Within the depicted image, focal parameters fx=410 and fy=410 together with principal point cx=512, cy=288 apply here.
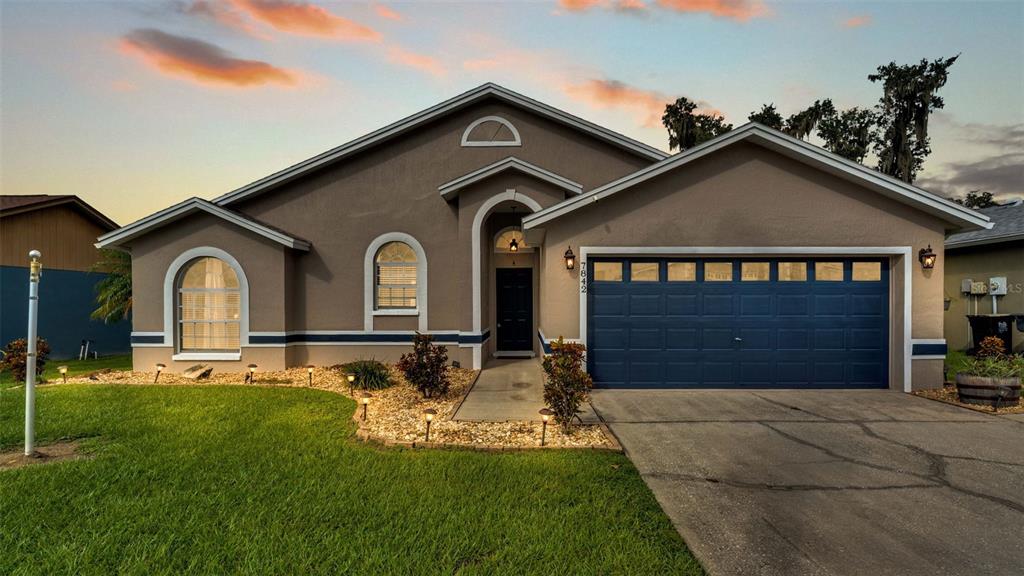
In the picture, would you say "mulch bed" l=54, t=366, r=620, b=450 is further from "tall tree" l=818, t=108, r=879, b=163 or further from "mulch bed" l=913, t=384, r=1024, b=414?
"tall tree" l=818, t=108, r=879, b=163

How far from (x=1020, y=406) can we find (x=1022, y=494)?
4.45m

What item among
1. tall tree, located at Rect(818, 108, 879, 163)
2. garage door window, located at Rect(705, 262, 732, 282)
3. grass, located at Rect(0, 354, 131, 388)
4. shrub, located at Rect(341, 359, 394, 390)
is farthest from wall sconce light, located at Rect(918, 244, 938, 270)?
tall tree, located at Rect(818, 108, 879, 163)

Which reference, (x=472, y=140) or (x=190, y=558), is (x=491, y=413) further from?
(x=472, y=140)

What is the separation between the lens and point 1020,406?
6.79 m

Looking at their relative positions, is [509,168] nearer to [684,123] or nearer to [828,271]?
[828,271]

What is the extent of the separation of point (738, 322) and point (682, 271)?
1497 mm

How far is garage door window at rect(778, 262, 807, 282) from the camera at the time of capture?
8.15 m

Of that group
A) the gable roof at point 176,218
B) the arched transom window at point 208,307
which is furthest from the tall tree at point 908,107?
the arched transom window at point 208,307

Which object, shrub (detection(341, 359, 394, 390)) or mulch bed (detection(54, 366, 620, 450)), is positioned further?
shrub (detection(341, 359, 394, 390))

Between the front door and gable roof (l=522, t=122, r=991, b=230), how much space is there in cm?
443

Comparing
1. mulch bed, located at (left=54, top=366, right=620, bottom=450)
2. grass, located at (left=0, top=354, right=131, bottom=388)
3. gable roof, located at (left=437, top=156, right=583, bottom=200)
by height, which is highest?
gable roof, located at (left=437, top=156, right=583, bottom=200)

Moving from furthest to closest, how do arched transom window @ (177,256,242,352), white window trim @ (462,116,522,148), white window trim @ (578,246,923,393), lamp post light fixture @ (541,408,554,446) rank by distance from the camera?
white window trim @ (462,116,522,148), arched transom window @ (177,256,242,352), white window trim @ (578,246,923,393), lamp post light fixture @ (541,408,554,446)

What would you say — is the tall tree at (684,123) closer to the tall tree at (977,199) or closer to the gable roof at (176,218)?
the gable roof at (176,218)

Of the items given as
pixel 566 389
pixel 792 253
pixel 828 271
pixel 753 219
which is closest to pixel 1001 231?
pixel 828 271
